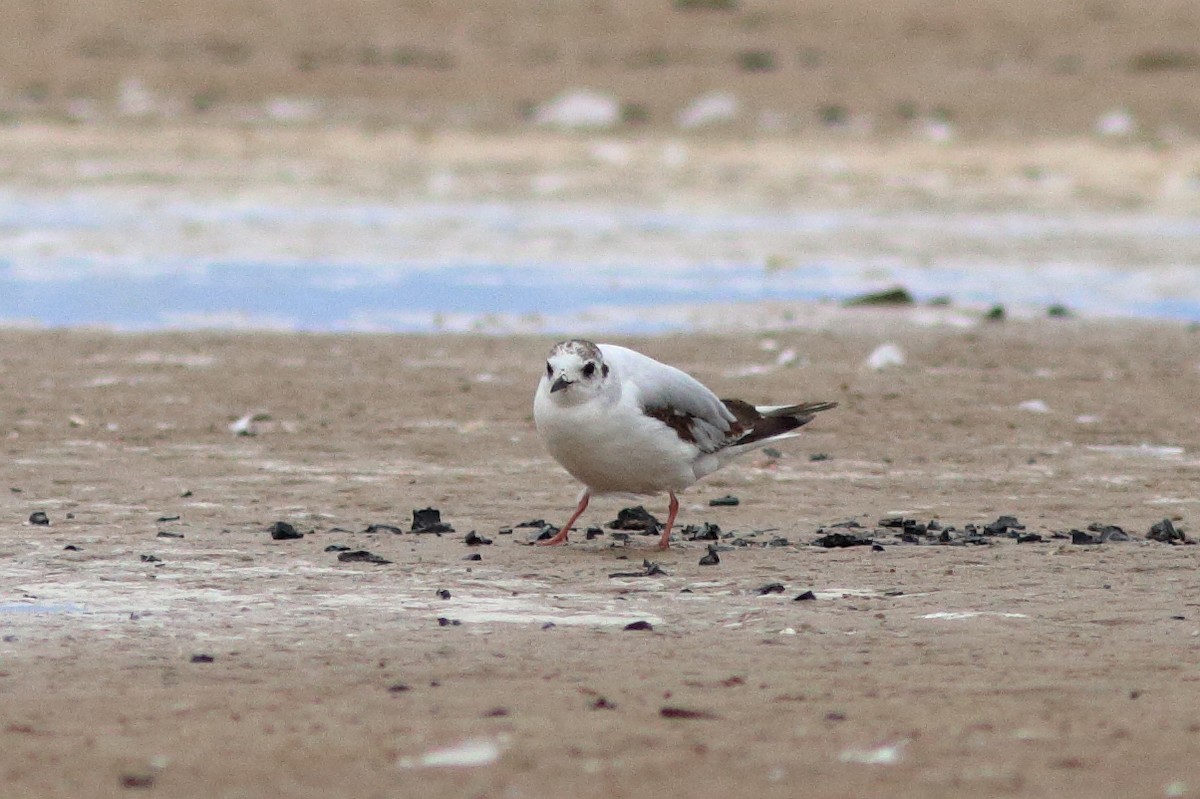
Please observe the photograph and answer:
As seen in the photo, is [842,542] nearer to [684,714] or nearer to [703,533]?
[703,533]

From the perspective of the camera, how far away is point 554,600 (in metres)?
6.99

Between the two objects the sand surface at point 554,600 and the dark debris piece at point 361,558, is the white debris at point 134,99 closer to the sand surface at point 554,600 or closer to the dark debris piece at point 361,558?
the sand surface at point 554,600

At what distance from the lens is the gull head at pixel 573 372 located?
769 cm

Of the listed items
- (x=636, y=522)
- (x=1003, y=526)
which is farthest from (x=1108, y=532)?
(x=636, y=522)

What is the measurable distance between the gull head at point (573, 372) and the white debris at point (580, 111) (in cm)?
2059

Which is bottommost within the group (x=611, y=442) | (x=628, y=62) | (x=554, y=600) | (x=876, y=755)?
(x=876, y=755)

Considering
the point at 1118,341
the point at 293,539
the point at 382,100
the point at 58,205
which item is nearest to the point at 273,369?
the point at 293,539

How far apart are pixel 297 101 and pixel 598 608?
77.0 ft

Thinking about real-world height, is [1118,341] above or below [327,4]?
below

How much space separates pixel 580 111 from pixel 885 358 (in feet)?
52.3

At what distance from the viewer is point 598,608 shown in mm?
6859

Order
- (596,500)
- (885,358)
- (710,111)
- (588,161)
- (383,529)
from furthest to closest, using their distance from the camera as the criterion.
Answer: (710,111) → (588,161) → (885,358) → (596,500) → (383,529)

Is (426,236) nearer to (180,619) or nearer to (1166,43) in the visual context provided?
(180,619)

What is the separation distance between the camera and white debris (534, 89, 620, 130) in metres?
28.4
